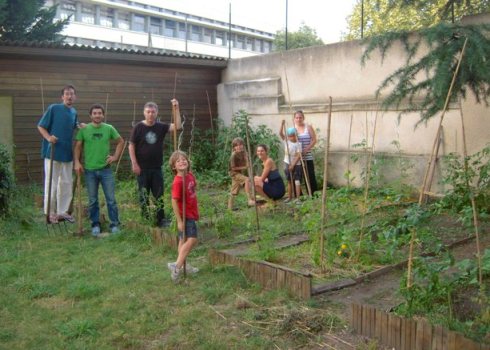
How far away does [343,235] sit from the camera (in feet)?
16.2

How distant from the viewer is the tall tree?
15.4 metres

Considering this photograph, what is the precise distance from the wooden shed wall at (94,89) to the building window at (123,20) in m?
33.7

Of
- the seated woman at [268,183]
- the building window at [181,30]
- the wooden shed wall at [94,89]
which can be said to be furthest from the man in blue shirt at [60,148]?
the building window at [181,30]

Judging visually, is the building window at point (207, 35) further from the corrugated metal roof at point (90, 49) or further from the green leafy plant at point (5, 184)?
the green leafy plant at point (5, 184)

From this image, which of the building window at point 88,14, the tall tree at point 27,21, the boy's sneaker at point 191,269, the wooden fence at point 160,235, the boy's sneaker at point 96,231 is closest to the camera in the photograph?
the boy's sneaker at point 191,269

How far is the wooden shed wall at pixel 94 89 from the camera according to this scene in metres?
10.5

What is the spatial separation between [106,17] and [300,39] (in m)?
16.2

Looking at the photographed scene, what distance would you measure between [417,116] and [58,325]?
671 centimetres

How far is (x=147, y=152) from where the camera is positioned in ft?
22.0

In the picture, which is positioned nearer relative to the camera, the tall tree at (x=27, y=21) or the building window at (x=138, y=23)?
the tall tree at (x=27, y=21)

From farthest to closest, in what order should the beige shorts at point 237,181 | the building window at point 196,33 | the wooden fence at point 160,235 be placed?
1. the building window at point 196,33
2. the beige shorts at point 237,181
3. the wooden fence at point 160,235

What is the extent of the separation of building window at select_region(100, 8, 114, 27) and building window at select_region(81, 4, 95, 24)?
1047 mm

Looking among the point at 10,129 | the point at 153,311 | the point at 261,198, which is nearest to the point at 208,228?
the point at 261,198

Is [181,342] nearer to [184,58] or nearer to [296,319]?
[296,319]
